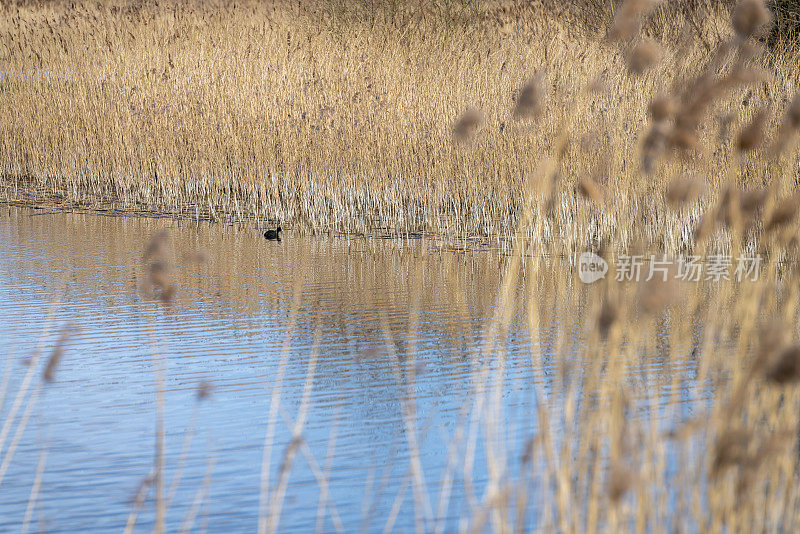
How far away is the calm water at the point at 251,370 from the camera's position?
8.44 feet

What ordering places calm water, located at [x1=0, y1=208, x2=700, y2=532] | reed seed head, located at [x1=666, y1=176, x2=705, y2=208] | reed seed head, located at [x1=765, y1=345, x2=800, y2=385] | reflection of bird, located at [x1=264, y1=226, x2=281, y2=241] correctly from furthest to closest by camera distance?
1. reflection of bird, located at [x1=264, y1=226, x2=281, y2=241]
2. calm water, located at [x1=0, y1=208, x2=700, y2=532]
3. reed seed head, located at [x1=666, y1=176, x2=705, y2=208]
4. reed seed head, located at [x1=765, y1=345, x2=800, y2=385]

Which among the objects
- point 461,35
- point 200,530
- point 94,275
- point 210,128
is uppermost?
point 461,35

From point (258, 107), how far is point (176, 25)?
1511 mm

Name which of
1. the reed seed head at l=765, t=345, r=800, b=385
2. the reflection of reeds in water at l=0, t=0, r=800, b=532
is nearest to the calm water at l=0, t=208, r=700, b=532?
the reflection of reeds in water at l=0, t=0, r=800, b=532

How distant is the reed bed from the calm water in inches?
26.7

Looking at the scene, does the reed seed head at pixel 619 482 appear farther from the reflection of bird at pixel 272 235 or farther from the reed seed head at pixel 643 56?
the reflection of bird at pixel 272 235

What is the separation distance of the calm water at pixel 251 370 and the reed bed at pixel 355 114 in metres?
0.68

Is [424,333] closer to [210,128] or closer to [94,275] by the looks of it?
[94,275]

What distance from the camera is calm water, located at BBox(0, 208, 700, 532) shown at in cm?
257

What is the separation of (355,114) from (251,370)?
12.2 ft

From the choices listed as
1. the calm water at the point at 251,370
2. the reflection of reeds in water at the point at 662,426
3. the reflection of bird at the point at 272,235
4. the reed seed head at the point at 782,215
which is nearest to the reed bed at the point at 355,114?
the reflection of bird at the point at 272,235

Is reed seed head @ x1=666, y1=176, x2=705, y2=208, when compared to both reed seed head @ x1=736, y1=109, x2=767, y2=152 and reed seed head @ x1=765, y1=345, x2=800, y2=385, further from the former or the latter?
reed seed head @ x1=765, y1=345, x2=800, y2=385

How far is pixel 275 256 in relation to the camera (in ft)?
19.3

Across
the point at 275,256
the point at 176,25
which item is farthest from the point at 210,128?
the point at 275,256
